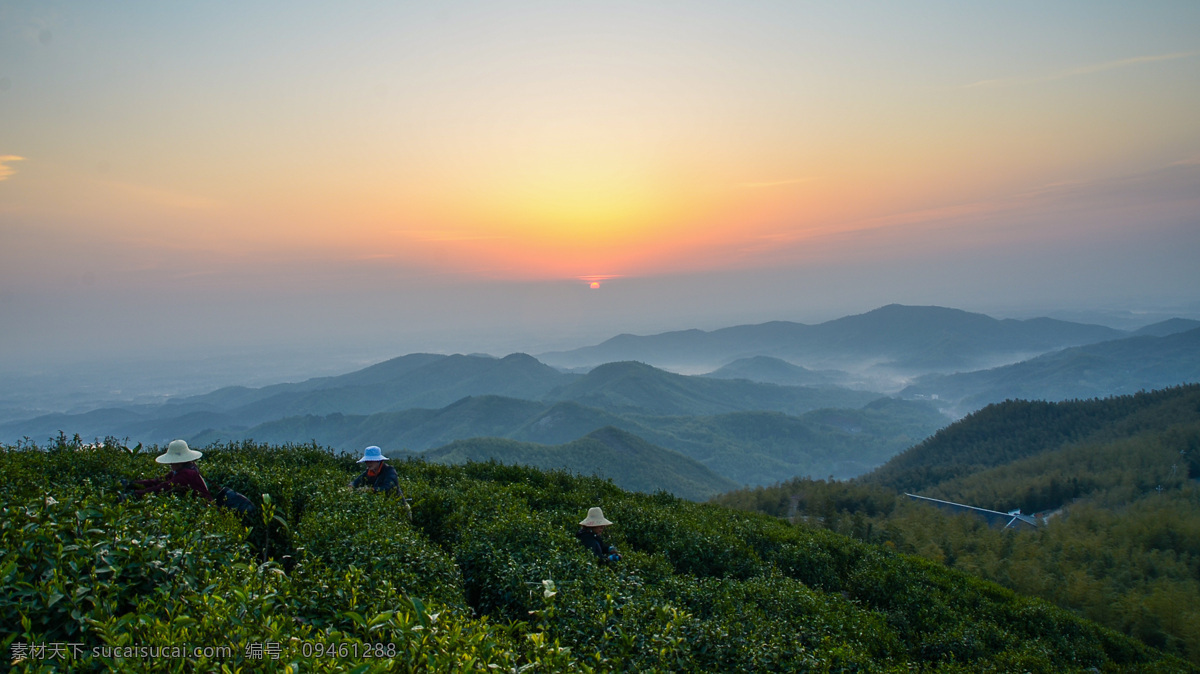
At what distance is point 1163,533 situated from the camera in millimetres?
32188

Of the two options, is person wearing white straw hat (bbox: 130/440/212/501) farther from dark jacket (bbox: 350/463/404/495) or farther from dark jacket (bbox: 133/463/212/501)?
dark jacket (bbox: 350/463/404/495)

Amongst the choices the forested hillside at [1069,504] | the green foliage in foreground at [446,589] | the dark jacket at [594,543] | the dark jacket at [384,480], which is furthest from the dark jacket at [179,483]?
the forested hillside at [1069,504]

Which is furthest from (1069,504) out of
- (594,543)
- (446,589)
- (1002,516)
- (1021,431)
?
(446,589)

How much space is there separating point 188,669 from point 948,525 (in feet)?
137

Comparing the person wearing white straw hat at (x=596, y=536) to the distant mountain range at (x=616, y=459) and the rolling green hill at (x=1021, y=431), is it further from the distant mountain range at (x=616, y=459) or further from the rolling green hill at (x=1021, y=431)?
the distant mountain range at (x=616, y=459)

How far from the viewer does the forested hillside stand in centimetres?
2280

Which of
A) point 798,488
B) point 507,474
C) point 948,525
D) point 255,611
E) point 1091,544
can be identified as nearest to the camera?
point 255,611

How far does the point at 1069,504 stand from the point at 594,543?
66733mm

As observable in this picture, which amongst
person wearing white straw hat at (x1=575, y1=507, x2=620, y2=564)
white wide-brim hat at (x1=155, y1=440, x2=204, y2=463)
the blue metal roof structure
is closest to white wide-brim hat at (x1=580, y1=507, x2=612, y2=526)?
person wearing white straw hat at (x1=575, y1=507, x2=620, y2=564)

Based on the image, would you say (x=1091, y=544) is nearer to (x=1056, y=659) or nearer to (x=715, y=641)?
(x=1056, y=659)

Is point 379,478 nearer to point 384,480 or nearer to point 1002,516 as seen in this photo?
point 384,480

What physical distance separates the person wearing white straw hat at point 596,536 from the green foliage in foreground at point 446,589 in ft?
1.67

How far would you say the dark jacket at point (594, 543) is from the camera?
36.5 feet

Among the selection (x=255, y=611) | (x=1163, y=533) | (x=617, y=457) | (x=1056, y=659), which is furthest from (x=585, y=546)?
(x=617, y=457)
